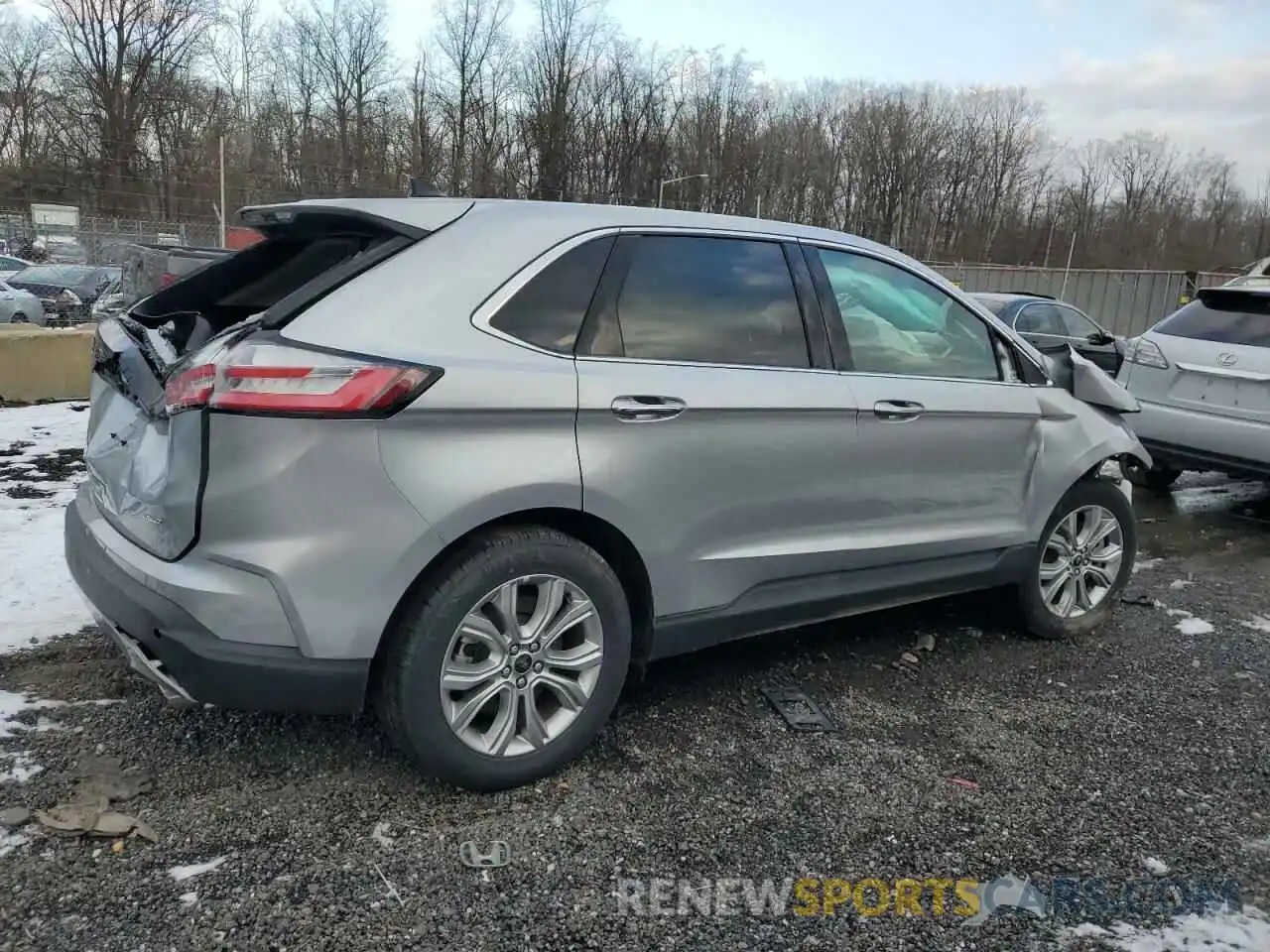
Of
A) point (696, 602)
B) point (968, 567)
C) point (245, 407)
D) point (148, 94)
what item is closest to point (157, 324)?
point (245, 407)

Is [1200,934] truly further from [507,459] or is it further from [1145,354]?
[1145,354]

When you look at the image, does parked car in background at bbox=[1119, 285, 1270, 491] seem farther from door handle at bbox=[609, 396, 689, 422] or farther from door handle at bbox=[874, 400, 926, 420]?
door handle at bbox=[609, 396, 689, 422]

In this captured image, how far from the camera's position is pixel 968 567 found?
3.83 metres

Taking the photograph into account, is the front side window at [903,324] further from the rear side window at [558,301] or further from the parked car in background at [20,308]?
the parked car in background at [20,308]

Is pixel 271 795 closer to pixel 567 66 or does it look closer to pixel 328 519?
pixel 328 519

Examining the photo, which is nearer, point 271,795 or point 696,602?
point 271,795

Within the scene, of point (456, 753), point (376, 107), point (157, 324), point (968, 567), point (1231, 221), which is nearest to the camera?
point (456, 753)

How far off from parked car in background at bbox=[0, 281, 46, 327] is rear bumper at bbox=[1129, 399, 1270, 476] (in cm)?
1535

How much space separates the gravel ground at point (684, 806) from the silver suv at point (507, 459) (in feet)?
1.04

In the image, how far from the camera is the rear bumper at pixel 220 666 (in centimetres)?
236

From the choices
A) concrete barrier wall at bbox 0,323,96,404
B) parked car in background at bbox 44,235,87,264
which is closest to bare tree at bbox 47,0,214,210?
parked car in background at bbox 44,235,87,264

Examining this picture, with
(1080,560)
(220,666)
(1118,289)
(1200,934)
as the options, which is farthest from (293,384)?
(1118,289)

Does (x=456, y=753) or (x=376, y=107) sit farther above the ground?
(x=376, y=107)

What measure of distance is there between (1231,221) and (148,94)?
82.8m
